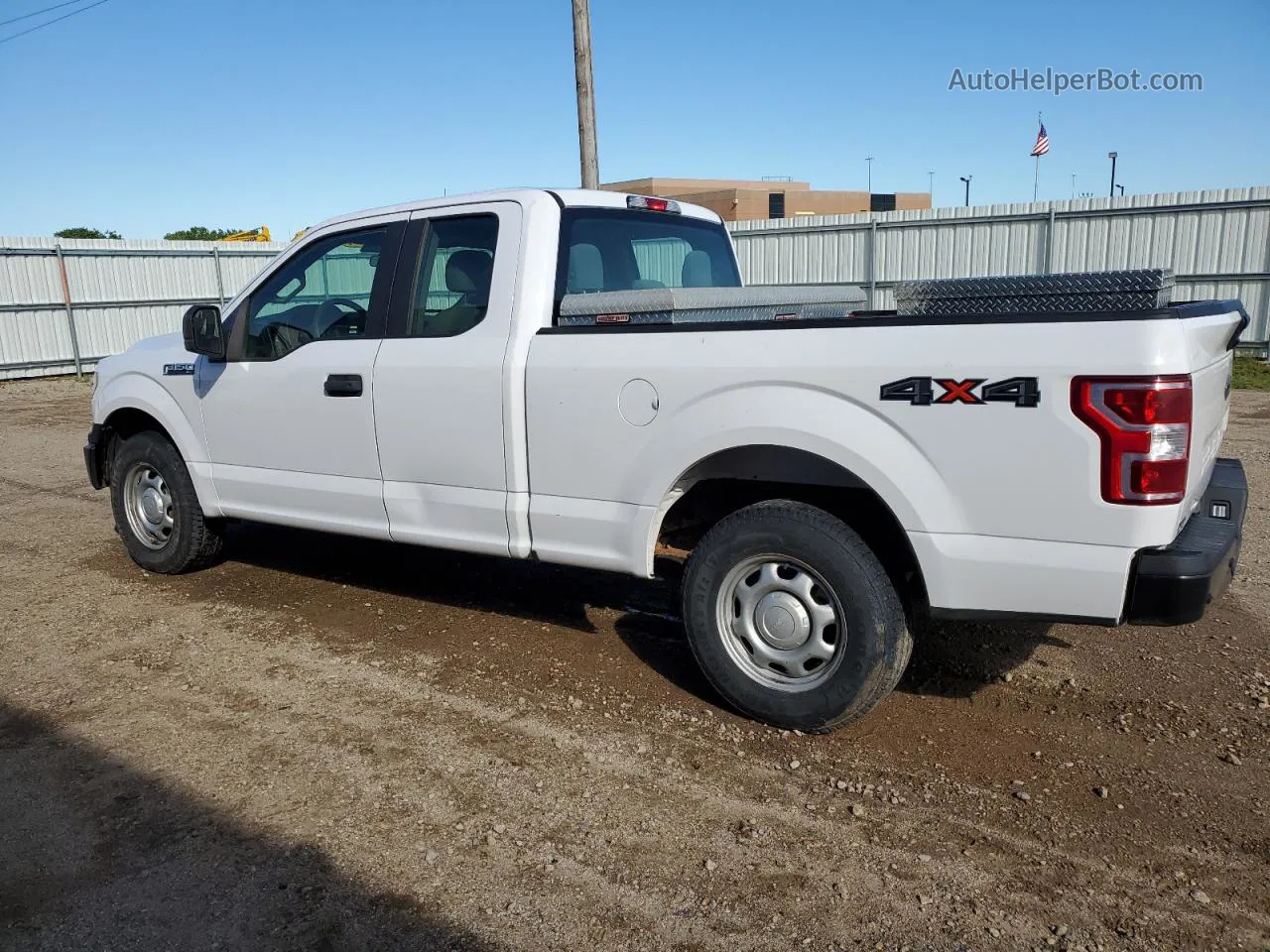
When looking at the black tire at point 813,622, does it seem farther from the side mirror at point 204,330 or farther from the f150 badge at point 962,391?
the side mirror at point 204,330

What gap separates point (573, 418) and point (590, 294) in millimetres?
577

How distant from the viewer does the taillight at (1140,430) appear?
2.96m

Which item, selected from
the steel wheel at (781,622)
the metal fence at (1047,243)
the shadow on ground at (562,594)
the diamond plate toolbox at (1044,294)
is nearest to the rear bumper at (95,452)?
the shadow on ground at (562,594)

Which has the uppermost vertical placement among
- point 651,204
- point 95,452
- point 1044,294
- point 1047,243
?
point 651,204

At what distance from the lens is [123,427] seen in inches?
247

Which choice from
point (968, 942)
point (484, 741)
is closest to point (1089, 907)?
point (968, 942)

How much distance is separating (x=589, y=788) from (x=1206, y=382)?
2507mm

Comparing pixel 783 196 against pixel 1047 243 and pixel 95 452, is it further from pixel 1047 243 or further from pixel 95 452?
pixel 95 452

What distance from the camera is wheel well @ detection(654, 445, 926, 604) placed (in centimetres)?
372

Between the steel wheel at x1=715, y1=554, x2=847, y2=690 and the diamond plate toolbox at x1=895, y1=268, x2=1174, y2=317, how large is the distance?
3.51ft

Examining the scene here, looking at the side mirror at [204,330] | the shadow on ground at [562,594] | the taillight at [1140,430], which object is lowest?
the shadow on ground at [562,594]

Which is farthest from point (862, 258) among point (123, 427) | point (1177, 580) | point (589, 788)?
point (589, 788)

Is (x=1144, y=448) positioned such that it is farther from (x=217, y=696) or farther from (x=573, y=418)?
(x=217, y=696)

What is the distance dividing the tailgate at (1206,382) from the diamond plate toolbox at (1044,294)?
0.57ft
